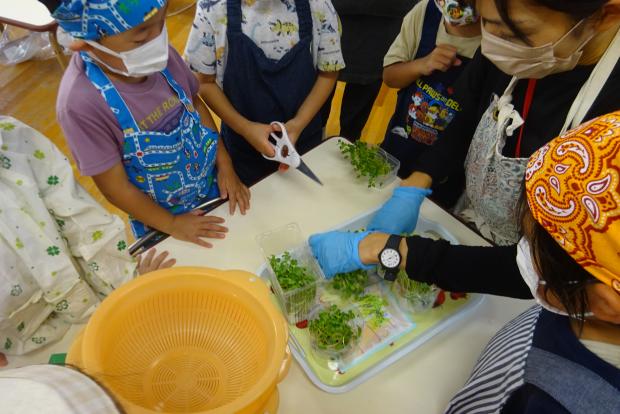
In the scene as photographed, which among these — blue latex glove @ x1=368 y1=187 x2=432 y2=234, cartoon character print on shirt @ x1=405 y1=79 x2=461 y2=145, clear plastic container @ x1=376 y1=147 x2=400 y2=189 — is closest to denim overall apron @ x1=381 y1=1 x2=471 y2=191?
cartoon character print on shirt @ x1=405 y1=79 x2=461 y2=145

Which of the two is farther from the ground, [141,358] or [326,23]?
[326,23]

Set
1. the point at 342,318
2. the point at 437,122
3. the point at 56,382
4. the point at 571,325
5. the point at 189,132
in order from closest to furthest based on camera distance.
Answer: the point at 56,382
the point at 571,325
the point at 342,318
the point at 189,132
the point at 437,122

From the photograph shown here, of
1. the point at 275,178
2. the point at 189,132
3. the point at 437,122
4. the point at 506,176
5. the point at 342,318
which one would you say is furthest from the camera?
the point at 437,122

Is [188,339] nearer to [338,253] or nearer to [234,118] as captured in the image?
[338,253]

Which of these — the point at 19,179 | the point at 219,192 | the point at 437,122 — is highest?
the point at 19,179

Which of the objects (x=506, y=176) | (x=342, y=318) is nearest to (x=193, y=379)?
(x=342, y=318)

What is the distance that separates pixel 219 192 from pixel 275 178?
8.2 inches

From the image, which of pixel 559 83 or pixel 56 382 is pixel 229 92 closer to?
pixel 559 83

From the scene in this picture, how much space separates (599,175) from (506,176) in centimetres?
58

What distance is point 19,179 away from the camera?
83 centimetres

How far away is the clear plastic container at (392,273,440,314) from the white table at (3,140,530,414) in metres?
0.08

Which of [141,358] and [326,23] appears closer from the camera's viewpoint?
[141,358]

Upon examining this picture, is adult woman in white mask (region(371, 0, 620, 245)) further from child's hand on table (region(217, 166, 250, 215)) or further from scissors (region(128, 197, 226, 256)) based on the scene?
scissors (region(128, 197, 226, 256))

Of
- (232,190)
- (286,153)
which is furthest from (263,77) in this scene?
(232,190)
